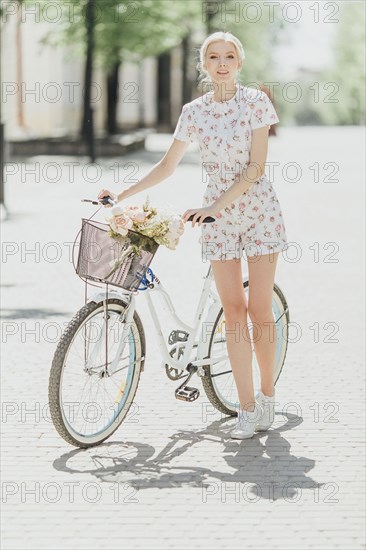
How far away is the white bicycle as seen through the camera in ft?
19.3

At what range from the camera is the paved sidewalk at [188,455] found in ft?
16.4

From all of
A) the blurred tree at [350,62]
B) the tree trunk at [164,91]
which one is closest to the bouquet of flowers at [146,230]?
the tree trunk at [164,91]

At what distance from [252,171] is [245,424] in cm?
130

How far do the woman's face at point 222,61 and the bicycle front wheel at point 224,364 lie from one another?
1.15 metres

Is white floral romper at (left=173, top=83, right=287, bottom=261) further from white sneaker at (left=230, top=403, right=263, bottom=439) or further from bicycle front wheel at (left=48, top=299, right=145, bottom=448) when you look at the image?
white sneaker at (left=230, top=403, right=263, bottom=439)

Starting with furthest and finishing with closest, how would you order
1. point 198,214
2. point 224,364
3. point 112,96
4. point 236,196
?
point 112,96 < point 224,364 < point 236,196 < point 198,214

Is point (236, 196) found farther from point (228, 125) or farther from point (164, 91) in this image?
point (164, 91)

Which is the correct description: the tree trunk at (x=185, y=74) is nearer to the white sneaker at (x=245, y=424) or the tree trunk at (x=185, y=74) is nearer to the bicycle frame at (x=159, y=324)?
the bicycle frame at (x=159, y=324)

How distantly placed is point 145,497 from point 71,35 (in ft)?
97.5

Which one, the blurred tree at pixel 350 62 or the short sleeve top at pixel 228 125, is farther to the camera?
the blurred tree at pixel 350 62

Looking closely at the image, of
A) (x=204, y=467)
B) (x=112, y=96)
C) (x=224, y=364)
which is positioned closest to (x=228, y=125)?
(x=224, y=364)

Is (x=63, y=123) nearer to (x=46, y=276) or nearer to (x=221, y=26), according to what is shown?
(x=221, y=26)

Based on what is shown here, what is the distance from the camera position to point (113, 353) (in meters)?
6.20

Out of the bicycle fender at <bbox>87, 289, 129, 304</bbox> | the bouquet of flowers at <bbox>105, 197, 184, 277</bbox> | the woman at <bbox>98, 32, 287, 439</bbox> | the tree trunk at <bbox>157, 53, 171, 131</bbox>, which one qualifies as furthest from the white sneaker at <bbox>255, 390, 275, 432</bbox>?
the tree trunk at <bbox>157, 53, 171, 131</bbox>
